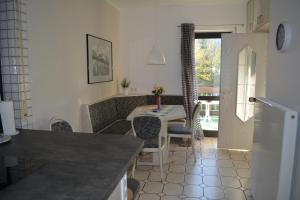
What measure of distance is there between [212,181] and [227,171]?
1.32ft

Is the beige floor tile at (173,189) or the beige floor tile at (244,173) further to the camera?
the beige floor tile at (244,173)

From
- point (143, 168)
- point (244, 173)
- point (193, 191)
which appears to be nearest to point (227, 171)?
point (244, 173)

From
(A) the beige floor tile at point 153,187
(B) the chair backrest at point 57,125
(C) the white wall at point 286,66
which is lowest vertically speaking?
(A) the beige floor tile at point 153,187

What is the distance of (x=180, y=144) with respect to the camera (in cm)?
457

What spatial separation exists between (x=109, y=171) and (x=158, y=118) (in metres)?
1.88

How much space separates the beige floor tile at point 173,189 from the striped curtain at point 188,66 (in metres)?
1.94

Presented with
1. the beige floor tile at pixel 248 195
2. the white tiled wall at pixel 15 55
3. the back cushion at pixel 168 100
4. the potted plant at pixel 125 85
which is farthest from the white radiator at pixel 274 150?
the potted plant at pixel 125 85

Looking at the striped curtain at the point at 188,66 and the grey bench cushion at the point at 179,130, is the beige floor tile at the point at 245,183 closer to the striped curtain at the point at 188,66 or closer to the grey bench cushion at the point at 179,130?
the grey bench cushion at the point at 179,130

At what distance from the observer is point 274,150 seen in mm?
1915

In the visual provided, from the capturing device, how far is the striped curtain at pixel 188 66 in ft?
15.4

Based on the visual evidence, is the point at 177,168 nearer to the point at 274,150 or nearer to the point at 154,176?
the point at 154,176

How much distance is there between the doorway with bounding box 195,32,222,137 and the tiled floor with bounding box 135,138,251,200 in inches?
42.0

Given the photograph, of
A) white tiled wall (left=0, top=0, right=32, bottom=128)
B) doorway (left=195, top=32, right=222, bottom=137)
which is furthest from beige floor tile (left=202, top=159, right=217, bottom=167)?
white tiled wall (left=0, top=0, right=32, bottom=128)

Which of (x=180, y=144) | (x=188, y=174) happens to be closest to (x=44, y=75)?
(x=188, y=174)
